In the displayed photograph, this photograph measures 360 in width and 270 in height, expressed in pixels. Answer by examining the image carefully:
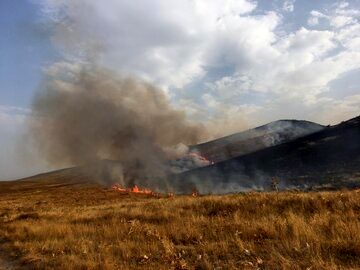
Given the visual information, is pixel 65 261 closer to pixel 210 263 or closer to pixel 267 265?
pixel 210 263

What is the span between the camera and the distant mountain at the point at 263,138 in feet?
361

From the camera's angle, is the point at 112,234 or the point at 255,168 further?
the point at 255,168

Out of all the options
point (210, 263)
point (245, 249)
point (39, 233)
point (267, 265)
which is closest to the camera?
point (267, 265)

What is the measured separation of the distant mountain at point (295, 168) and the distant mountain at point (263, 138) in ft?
94.4

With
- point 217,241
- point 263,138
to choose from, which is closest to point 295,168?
point 217,241

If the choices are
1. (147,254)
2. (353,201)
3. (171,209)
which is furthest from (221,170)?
(147,254)

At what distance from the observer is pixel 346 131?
70.9 m

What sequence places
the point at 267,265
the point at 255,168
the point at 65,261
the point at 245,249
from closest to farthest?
the point at 267,265 → the point at 245,249 → the point at 65,261 → the point at 255,168

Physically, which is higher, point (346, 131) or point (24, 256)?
point (346, 131)

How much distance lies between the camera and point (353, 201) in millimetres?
15031

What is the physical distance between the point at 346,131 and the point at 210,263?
6927 centimetres

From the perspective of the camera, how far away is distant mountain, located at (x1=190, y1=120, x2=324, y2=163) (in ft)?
361

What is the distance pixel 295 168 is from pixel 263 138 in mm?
56417

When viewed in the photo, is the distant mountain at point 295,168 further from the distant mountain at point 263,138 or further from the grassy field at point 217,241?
the grassy field at point 217,241
